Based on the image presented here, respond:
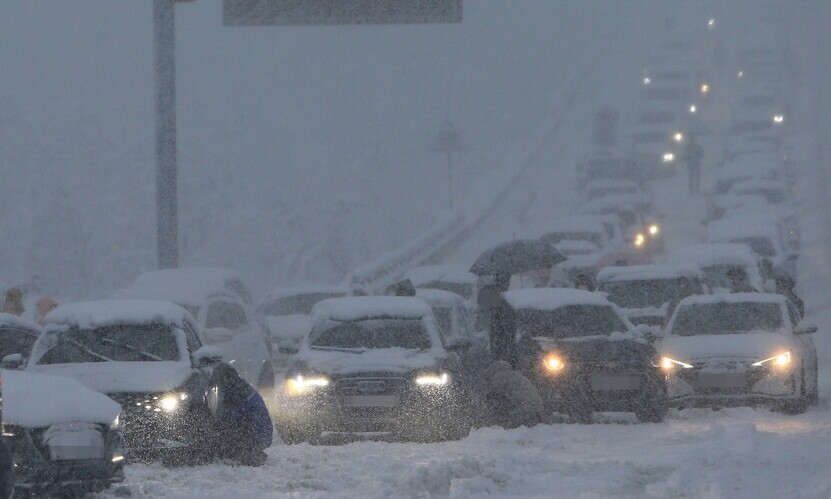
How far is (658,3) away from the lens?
123688 mm

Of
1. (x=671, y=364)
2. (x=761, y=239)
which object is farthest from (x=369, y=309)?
(x=761, y=239)

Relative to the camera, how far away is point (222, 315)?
21.0 metres

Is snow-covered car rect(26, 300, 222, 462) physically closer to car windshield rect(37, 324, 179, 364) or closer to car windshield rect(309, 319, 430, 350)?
car windshield rect(37, 324, 179, 364)

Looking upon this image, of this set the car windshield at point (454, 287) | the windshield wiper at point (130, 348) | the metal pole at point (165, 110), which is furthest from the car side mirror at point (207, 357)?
the car windshield at point (454, 287)

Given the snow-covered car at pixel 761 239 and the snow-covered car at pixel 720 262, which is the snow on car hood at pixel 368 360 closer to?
the snow-covered car at pixel 720 262

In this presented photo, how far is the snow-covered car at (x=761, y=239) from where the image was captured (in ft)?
112

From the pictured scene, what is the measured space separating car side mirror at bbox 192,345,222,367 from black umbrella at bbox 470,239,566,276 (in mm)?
10499

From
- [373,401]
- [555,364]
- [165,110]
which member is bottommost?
[373,401]

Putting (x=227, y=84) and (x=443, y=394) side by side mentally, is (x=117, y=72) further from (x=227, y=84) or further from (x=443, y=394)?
(x=443, y=394)

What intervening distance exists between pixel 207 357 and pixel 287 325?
10951 mm

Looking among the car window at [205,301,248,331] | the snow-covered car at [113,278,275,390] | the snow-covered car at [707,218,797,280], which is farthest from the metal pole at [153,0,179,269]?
the snow-covered car at [707,218,797,280]

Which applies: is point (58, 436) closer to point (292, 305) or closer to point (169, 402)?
point (169, 402)

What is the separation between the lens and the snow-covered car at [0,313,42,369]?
49.6 feet

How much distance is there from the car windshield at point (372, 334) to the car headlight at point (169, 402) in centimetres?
276
